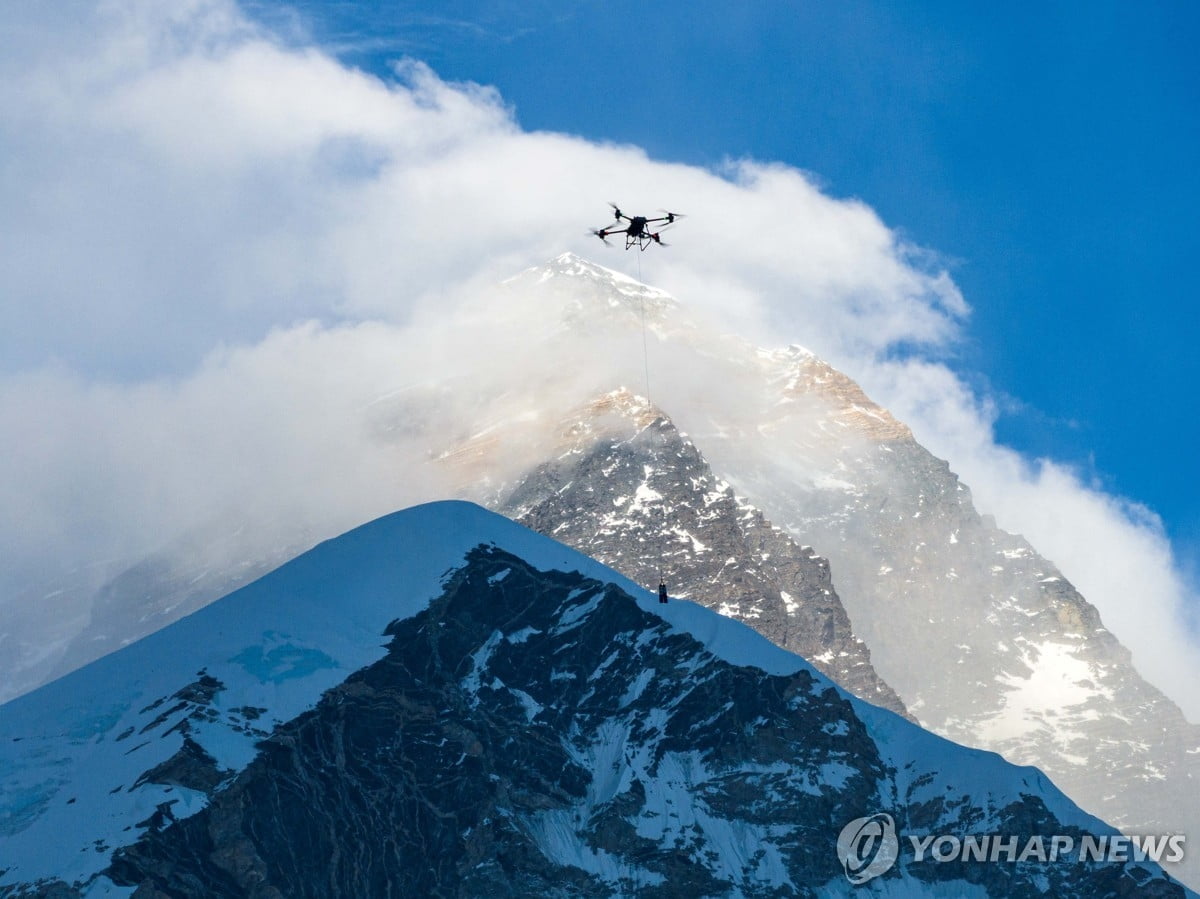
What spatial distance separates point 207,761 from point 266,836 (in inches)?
355

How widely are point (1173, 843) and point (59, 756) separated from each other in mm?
105963

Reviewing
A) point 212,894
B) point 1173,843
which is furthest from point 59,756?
point 1173,843

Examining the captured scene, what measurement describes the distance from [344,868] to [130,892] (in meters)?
22.1

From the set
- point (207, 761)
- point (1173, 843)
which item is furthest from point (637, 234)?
point (1173, 843)

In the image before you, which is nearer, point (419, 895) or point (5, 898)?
point (5, 898)

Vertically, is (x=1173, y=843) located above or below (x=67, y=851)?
above

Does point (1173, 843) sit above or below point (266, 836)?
above

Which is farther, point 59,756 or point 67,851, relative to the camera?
point 59,756

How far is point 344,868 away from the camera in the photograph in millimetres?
198750

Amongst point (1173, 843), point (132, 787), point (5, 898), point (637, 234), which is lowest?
point (5, 898)

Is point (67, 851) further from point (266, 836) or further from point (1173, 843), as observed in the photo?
point (1173, 843)

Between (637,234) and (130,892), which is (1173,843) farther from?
(130,892)

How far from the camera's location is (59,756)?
19925cm

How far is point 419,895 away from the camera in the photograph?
19962 centimetres
